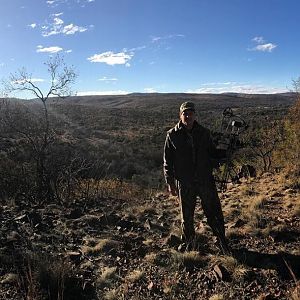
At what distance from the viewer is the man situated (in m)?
5.84

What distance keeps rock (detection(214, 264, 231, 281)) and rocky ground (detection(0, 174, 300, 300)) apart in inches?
0.4

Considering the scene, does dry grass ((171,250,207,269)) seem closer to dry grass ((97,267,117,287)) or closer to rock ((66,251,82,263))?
dry grass ((97,267,117,287))

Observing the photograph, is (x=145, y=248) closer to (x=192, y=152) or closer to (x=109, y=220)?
(x=192, y=152)

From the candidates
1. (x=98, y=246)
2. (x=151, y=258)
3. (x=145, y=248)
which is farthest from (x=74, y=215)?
(x=151, y=258)

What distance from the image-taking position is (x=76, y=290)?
199 inches

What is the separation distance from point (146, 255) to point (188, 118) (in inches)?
76.3

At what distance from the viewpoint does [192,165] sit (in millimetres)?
5906

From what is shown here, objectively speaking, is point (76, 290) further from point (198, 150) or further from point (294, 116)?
point (294, 116)

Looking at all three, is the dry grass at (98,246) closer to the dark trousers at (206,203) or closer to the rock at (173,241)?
the rock at (173,241)

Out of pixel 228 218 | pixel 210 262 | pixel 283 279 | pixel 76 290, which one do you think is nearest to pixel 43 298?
pixel 76 290

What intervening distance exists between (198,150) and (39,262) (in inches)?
94.5

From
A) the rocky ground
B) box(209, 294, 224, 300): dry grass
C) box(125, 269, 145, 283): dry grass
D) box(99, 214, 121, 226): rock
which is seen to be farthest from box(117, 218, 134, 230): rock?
box(209, 294, 224, 300): dry grass

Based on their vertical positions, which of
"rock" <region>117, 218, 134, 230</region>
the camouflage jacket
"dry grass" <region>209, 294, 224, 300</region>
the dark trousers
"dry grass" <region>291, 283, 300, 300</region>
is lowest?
"rock" <region>117, 218, 134, 230</region>

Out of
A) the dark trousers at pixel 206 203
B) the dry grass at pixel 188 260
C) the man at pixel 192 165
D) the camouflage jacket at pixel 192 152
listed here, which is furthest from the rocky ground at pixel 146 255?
the camouflage jacket at pixel 192 152
